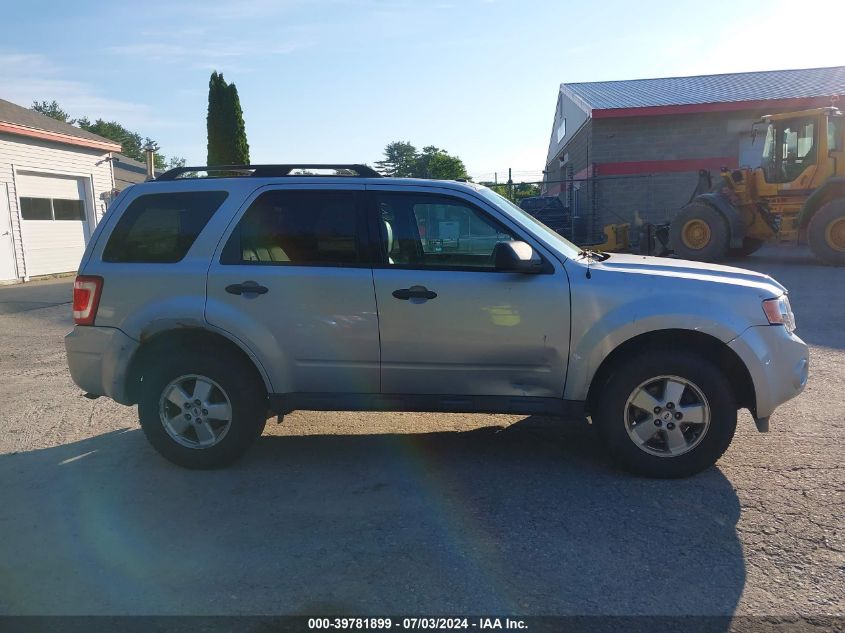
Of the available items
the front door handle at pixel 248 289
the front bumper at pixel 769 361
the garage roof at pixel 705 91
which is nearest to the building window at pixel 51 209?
the garage roof at pixel 705 91

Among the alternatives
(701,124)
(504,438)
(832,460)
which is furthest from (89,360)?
(701,124)

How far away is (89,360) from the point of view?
457 cm

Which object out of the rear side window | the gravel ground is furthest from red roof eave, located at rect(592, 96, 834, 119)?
the rear side window

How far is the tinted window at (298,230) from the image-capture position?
14.6 ft

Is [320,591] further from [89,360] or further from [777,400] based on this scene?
[777,400]

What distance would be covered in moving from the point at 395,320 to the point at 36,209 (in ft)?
60.8

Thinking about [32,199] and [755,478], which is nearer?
[755,478]

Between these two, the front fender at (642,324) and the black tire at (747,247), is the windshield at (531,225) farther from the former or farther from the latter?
the black tire at (747,247)

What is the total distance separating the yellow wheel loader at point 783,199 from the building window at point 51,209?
56.9 ft

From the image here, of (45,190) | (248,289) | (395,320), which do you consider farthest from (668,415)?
(45,190)

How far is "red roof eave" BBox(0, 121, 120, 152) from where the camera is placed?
691 inches

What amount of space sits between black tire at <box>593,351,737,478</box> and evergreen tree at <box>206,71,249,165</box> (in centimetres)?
2007

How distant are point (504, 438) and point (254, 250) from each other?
2326mm

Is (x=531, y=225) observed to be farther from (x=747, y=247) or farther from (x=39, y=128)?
(x=39, y=128)
